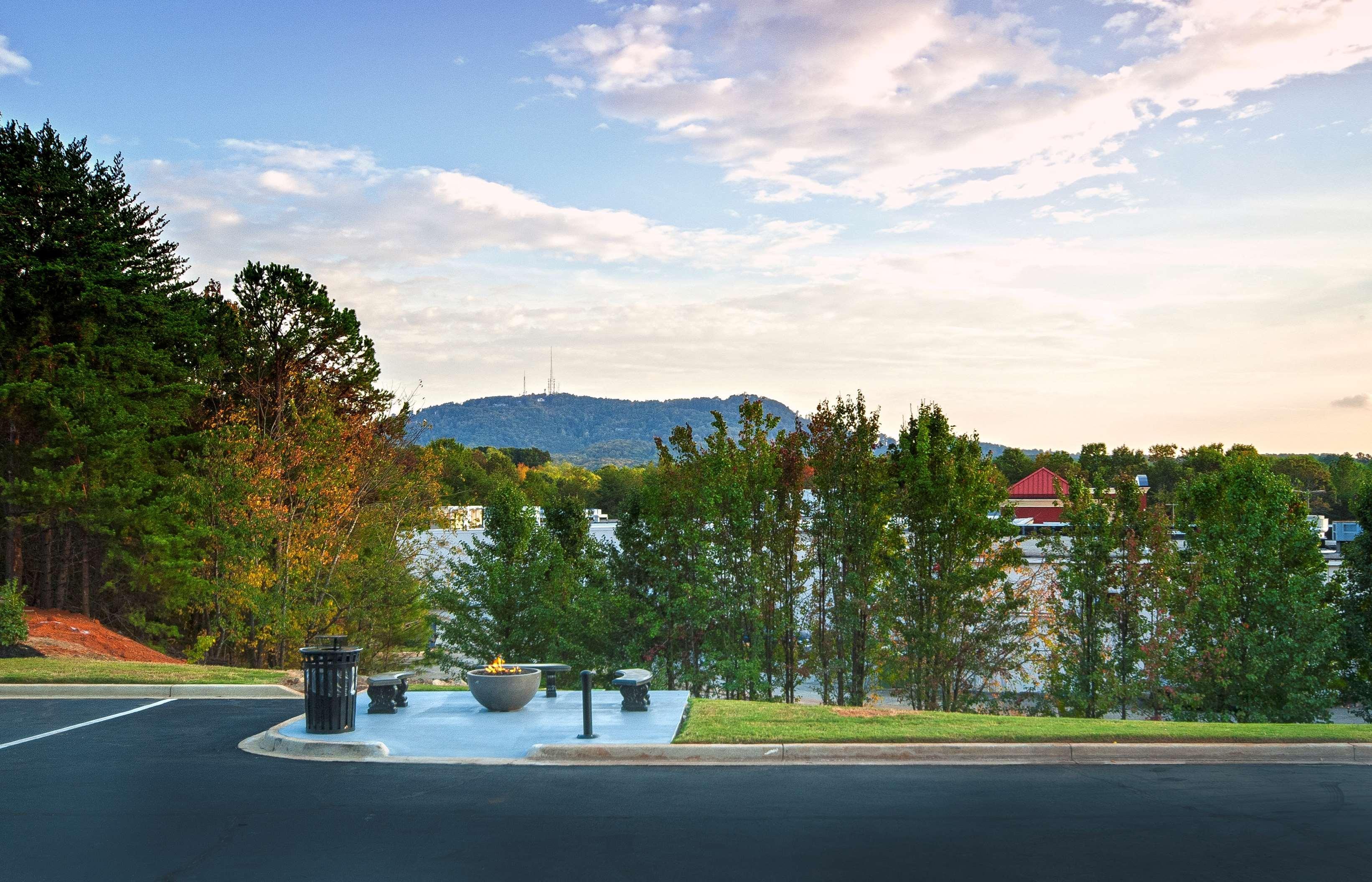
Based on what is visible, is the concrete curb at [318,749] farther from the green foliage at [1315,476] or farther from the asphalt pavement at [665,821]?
the green foliage at [1315,476]

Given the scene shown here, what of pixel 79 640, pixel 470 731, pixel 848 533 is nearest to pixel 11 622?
pixel 79 640

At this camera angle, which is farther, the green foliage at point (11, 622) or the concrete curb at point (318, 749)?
the green foliage at point (11, 622)

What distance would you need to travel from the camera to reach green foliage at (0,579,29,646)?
19.9 metres

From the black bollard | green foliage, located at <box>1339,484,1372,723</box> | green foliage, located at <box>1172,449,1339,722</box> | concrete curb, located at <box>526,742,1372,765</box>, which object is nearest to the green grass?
the black bollard

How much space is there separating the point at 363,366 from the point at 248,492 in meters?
9.32

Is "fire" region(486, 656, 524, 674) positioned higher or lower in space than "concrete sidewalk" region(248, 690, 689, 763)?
higher

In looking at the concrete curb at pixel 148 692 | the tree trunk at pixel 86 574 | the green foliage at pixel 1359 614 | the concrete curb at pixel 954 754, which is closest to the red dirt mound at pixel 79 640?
the tree trunk at pixel 86 574

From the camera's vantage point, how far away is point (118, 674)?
53.2 ft

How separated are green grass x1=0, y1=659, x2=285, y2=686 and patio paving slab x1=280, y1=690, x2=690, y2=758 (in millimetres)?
3476

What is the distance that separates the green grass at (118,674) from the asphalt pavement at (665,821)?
473cm

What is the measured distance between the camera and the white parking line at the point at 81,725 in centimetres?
1150

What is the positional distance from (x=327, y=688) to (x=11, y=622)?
42.1 feet

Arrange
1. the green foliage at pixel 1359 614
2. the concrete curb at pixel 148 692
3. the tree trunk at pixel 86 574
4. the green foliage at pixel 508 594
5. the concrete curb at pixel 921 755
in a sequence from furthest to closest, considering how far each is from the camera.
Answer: the tree trunk at pixel 86 574 → the green foliage at pixel 508 594 → the green foliage at pixel 1359 614 → the concrete curb at pixel 148 692 → the concrete curb at pixel 921 755

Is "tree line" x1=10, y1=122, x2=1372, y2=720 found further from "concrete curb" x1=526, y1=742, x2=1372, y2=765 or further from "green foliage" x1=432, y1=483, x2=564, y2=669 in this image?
"concrete curb" x1=526, y1=742, x2=1372, y2=765
